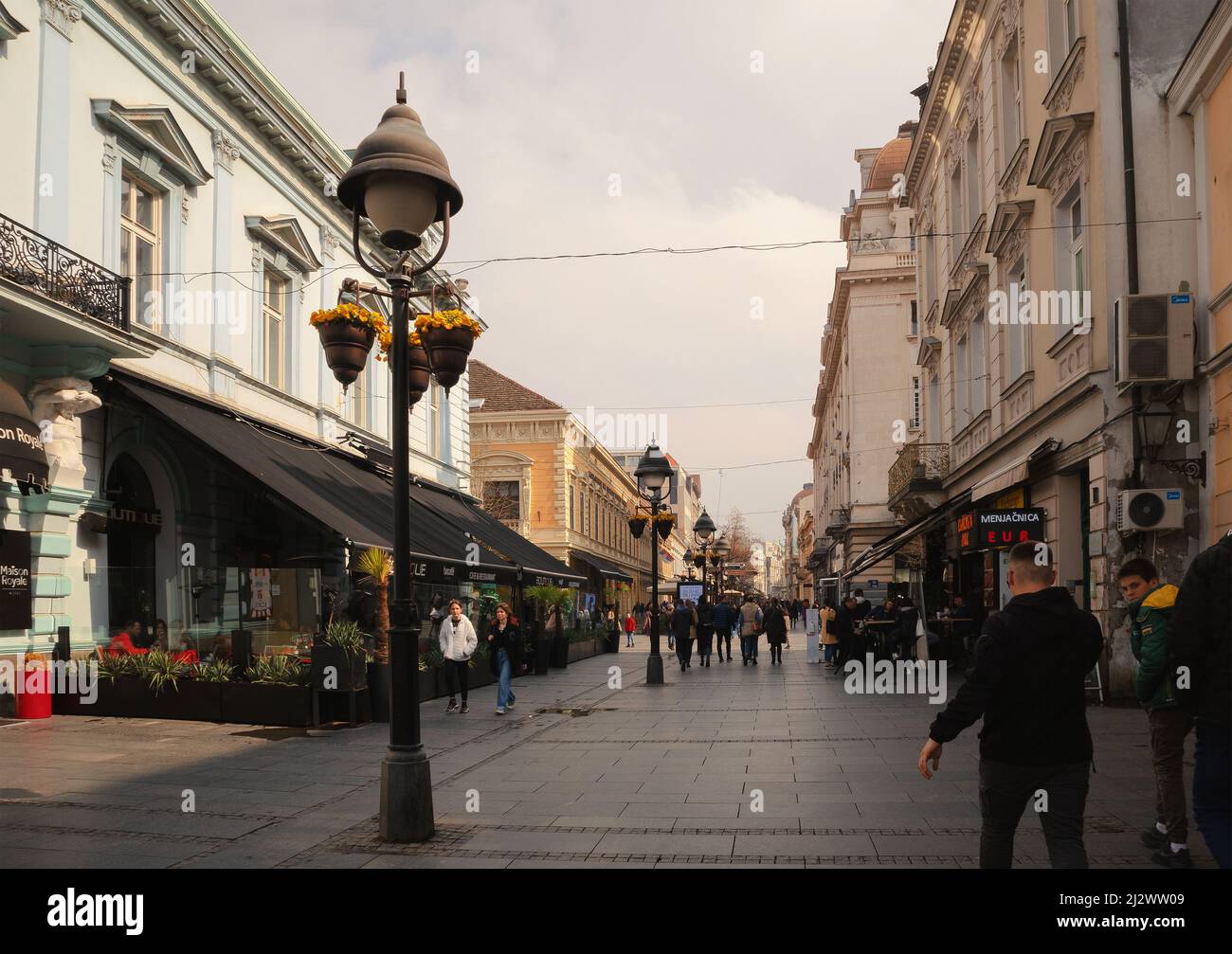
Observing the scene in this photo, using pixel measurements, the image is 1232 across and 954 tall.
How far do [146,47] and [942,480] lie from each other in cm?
1923

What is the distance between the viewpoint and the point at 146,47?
16.3 metres

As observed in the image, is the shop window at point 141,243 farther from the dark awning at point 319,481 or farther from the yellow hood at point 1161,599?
the yellow hood at point 1161,599

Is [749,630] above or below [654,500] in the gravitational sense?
below

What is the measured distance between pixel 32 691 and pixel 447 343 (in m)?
A: 7.49

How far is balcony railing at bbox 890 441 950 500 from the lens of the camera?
→ 26781 millimetres

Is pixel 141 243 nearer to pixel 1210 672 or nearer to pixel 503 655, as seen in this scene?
pixel 503 655

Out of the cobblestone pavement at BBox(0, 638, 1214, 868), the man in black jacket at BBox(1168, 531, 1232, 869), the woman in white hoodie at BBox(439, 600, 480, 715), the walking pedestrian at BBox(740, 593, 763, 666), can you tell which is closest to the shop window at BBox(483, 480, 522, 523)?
the walking pedestrian at BBox(740, 593, 763, 666)

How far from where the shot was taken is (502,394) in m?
55.8

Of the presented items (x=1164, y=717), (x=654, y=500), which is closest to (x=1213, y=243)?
(x=1164, y=717)

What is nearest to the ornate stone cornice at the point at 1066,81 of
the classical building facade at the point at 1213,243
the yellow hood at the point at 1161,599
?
the classical building facade at the point at 1213,243

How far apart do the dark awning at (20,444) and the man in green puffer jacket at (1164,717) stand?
37.3 feet

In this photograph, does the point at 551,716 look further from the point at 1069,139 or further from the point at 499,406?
the point at 499,406

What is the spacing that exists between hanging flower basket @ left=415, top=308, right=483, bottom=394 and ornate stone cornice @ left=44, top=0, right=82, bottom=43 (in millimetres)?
8203
